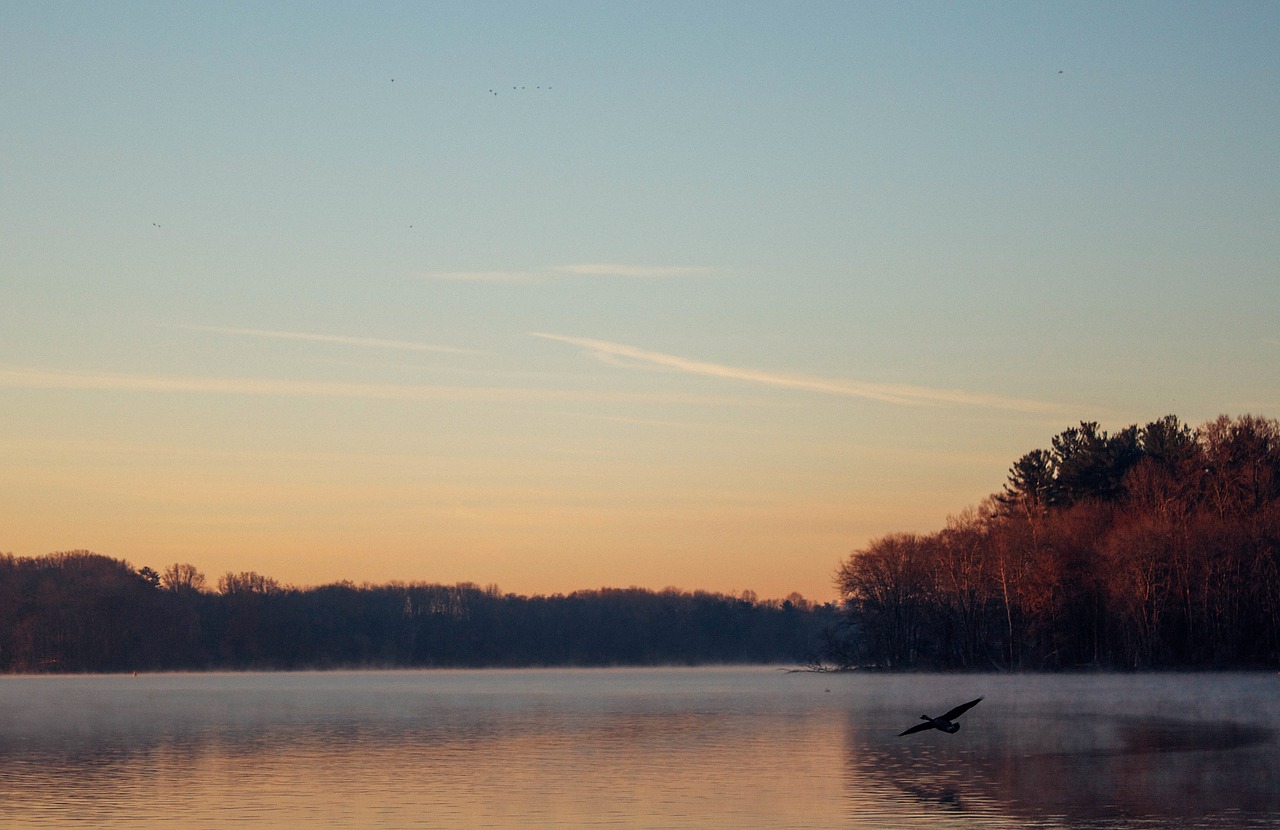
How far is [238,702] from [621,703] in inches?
838

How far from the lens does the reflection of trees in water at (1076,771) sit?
88.3 ft

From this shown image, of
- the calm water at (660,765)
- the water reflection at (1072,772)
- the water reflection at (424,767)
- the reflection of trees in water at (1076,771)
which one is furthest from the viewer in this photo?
the water reflection at (424,767)

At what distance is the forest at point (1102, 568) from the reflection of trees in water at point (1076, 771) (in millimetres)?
44074

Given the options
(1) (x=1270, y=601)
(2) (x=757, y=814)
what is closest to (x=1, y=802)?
(2) (x=757, y=814)

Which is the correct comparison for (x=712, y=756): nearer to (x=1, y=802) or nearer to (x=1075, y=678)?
(x=1, y=802)

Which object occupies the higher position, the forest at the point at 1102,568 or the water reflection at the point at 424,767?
the forest at the point at 1102,568

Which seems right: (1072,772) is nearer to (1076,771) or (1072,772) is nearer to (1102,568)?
(1076,771)

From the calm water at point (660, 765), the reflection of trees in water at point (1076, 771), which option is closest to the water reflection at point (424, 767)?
the calm water at point (660, 765)

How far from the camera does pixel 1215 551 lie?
294 feet

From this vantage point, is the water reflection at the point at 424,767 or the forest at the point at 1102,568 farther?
the forest at the point at 1102,568

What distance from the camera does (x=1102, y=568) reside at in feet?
309

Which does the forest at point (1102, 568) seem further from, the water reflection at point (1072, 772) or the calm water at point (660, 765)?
the water reflection at point (1072, 772)

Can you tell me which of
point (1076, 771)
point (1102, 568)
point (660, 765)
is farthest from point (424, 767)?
point (1102, 568)

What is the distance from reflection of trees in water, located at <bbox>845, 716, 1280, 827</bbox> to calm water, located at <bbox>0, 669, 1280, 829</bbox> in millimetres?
90
